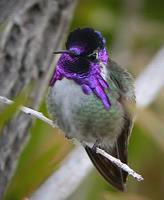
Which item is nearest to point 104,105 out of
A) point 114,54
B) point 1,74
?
point 1,74

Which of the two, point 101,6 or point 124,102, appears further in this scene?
point 101,6

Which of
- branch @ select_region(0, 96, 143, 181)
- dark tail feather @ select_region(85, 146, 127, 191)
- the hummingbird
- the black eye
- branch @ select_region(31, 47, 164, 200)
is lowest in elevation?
branch @ select_region(31, 47, 164, 200)

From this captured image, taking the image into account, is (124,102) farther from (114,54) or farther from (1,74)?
(114,54)

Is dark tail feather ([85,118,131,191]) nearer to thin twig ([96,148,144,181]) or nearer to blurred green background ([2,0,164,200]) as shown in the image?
blurred green background ([2,0,164,200])

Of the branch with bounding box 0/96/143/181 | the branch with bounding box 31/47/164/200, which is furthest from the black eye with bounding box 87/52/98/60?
the branch with bounding box 31/47/164/200

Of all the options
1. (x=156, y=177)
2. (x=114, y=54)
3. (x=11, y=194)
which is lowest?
(x=11, y=194)

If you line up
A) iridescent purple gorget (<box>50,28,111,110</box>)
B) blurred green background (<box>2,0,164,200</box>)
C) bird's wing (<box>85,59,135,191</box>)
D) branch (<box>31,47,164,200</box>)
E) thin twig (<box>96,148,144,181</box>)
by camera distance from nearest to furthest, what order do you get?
1. thin twig (<box>96,148,144,181</box>)
2. iridescent purple gorget (<box>50,28,111,110</box>)
3. bird's wing (<box>85,59,135,191</box>)
4. branch (<box>31,47,164,200</box>)
5. blurred green background (<box>2,0,164,200</box>)

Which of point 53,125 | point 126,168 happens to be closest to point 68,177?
point 53,125
